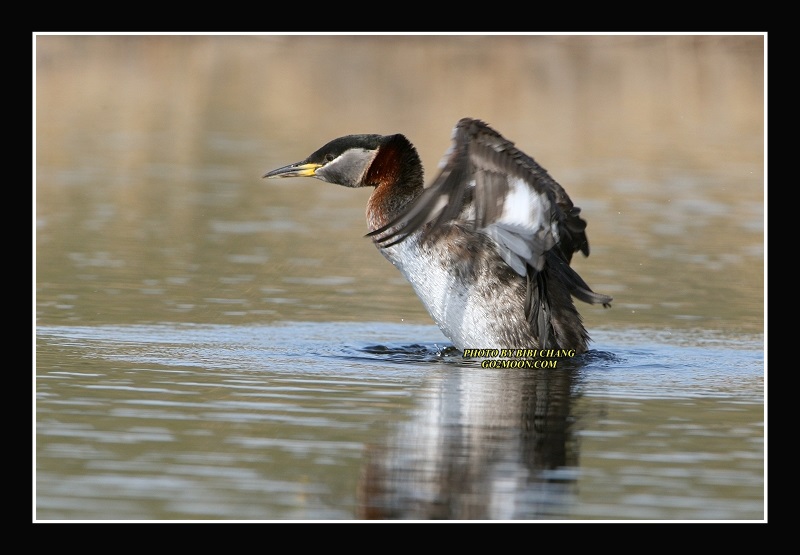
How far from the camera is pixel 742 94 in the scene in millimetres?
30266

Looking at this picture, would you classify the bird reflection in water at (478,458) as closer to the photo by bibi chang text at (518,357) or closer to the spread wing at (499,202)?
the photo by bibi chang text at (518,357)

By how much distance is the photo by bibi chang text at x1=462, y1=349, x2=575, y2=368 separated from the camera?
11.0 m

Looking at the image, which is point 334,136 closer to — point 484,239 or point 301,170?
point 301,170

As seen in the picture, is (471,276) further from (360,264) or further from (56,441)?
(360,264)

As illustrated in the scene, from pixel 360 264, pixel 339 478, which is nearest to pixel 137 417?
pixel 339 478

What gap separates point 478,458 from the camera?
7961mm

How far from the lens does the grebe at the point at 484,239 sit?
9.82 meters

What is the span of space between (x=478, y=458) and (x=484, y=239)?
3317 mm

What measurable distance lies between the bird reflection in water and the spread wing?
3.64 ft

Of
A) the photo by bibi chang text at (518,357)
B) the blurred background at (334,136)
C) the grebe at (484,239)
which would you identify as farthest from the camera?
the blurred background at (334,136)

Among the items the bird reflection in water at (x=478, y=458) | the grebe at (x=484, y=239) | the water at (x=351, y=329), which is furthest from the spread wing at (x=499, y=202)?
the bird reflection in water at (x=478, y=458)

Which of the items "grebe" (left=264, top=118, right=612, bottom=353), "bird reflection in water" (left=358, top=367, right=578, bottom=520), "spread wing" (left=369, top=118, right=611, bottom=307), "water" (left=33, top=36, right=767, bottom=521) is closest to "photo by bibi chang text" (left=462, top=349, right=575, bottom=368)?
"grebe" (left=264, top=118, right=612, bottom=353)

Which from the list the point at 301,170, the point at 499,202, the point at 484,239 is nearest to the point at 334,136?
the point at 301,170

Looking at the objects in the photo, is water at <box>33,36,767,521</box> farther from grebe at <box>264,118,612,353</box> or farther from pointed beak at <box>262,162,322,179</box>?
pointed beak at <box>262,162,322,179</box>
